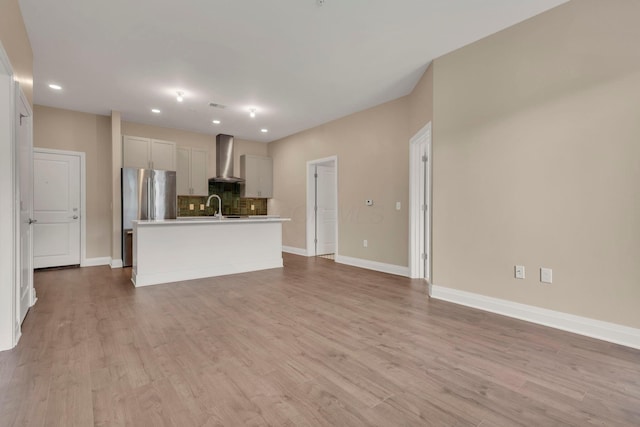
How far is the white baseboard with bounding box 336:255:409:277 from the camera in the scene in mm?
4684

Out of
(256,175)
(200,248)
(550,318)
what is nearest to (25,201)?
Answer: (200,248)

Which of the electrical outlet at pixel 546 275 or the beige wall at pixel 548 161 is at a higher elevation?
the beige wall at pixel 548 161

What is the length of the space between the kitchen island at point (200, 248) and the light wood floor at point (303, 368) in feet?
2.77

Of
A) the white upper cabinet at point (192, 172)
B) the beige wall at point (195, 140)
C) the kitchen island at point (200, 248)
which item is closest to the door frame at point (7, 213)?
the kitchen island at point (200, 248)

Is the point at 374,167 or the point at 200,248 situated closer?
the point at 200,248

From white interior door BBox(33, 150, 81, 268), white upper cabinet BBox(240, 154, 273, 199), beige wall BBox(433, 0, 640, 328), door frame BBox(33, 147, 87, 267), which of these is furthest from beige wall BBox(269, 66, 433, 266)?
white interior door BBox(33, 150, 81, 268)

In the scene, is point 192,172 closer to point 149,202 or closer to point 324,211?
point 149,202

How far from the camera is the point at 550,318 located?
8.72 feet

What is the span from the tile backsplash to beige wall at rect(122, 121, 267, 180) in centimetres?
43

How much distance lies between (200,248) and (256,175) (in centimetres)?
315

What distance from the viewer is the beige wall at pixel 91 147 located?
5.07 metres

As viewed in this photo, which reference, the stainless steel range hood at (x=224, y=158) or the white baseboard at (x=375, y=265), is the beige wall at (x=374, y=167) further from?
the stainless steel range hood at (x=224, y=158)

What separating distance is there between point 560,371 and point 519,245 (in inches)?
46.8

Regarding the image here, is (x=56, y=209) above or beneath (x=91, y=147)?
beneath
